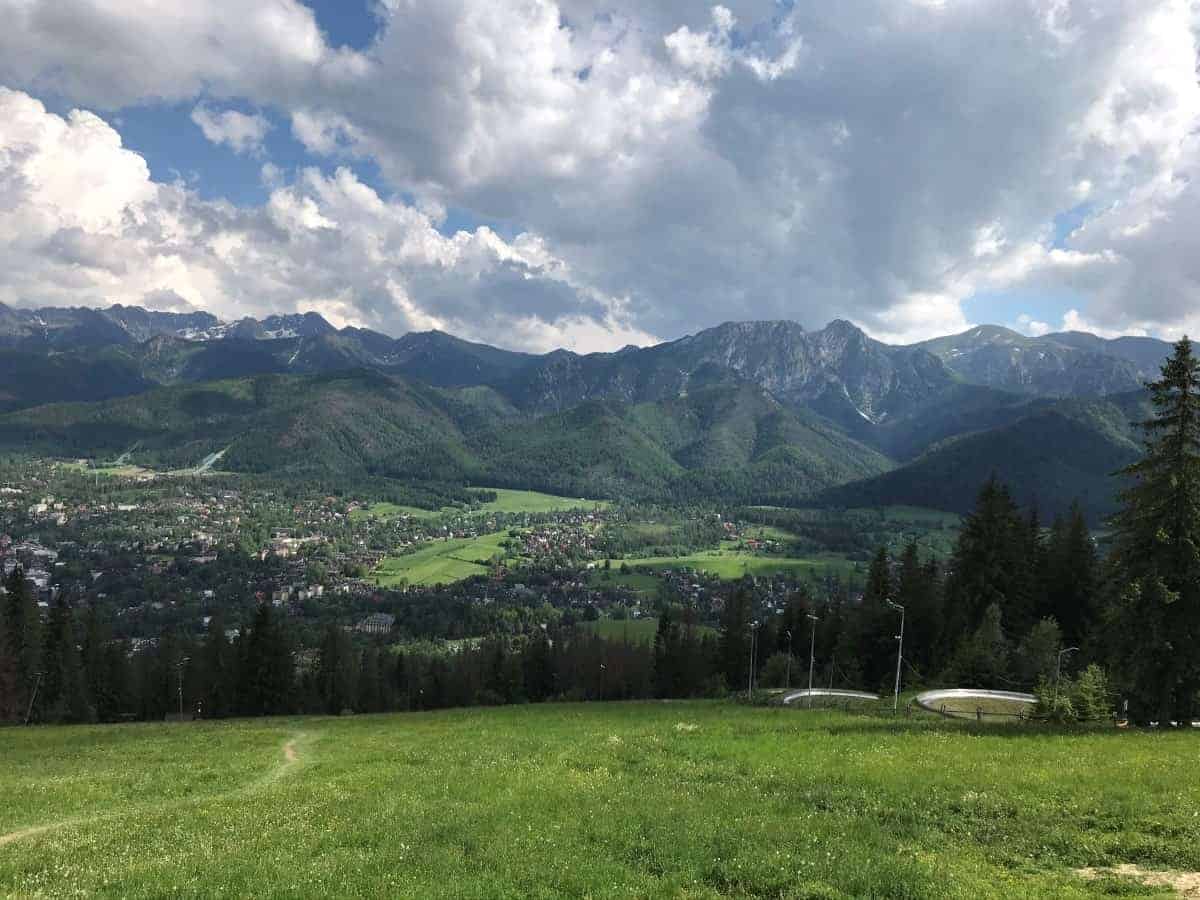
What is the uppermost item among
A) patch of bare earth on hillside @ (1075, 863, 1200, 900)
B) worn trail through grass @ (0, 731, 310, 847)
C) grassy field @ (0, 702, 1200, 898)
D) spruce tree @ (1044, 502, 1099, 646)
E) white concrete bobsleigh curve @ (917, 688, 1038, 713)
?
spruce tree @ (1044, 502, 1099, 646)

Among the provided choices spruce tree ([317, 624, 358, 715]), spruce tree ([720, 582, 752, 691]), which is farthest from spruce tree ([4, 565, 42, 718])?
spruce tree ([720, 582, 752, 691])

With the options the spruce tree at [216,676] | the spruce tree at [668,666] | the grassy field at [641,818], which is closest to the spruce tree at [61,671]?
the spruce tree at [216,676]

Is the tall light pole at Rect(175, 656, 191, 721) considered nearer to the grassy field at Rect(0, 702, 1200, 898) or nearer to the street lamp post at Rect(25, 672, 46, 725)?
the street lamp post at Rect(25, 672, 46, 725)

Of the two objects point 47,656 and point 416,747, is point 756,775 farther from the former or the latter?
point 47,656

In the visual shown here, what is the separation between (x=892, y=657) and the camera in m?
74.6

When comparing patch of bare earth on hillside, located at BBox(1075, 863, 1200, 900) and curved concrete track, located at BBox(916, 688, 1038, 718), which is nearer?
patch of bare earth on hillside, located at BBox(1075, 863, 1200, 900)

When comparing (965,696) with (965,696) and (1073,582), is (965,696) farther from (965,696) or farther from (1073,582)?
(1073,582)

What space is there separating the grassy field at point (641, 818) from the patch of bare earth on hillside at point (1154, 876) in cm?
33

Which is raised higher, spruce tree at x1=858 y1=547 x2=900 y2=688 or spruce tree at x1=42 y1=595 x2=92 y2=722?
spruce tree at x1=858 y1=547 x2=900 y2=688

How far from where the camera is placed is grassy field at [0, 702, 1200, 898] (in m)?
13.1

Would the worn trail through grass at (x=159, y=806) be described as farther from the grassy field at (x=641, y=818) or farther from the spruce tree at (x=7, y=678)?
the spruce tree at (x=7, y=678)

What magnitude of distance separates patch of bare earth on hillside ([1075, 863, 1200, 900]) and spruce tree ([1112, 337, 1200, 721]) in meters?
23.2

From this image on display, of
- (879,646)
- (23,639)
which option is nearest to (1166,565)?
(879,646)

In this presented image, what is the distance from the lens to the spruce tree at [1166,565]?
32.0 metres
